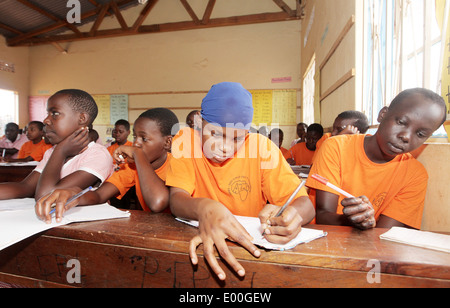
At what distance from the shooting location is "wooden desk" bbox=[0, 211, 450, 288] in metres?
0.60

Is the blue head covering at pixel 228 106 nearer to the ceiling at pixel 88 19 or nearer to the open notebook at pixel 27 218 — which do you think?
Result: the open notebook at pixel 27 218

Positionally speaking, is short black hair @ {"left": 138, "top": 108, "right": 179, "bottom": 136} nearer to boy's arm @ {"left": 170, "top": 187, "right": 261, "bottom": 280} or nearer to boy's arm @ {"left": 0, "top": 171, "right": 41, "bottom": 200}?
boy's arm @ {"left": 0, "top": 171, "right": 41, "bottom": 200}

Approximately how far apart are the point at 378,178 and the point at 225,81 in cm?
320

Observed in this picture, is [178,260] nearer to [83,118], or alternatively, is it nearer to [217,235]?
[217,235]

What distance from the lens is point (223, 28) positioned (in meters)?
6.88

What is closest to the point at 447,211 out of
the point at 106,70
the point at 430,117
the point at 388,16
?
the point at 430,117

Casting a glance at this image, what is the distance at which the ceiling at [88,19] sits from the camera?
251 inches

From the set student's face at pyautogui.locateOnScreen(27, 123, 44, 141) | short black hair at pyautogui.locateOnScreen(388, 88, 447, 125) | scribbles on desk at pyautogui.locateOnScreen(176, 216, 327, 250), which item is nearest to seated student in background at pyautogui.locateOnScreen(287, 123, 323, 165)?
short black hair at pyautogui.locateOnScreen(388, 88, 447, 125)

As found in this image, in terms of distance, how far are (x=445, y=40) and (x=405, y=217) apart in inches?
29.3

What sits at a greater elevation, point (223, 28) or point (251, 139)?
point (223, 28)

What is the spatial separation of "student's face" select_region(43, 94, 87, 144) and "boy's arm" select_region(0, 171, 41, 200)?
0.22m
